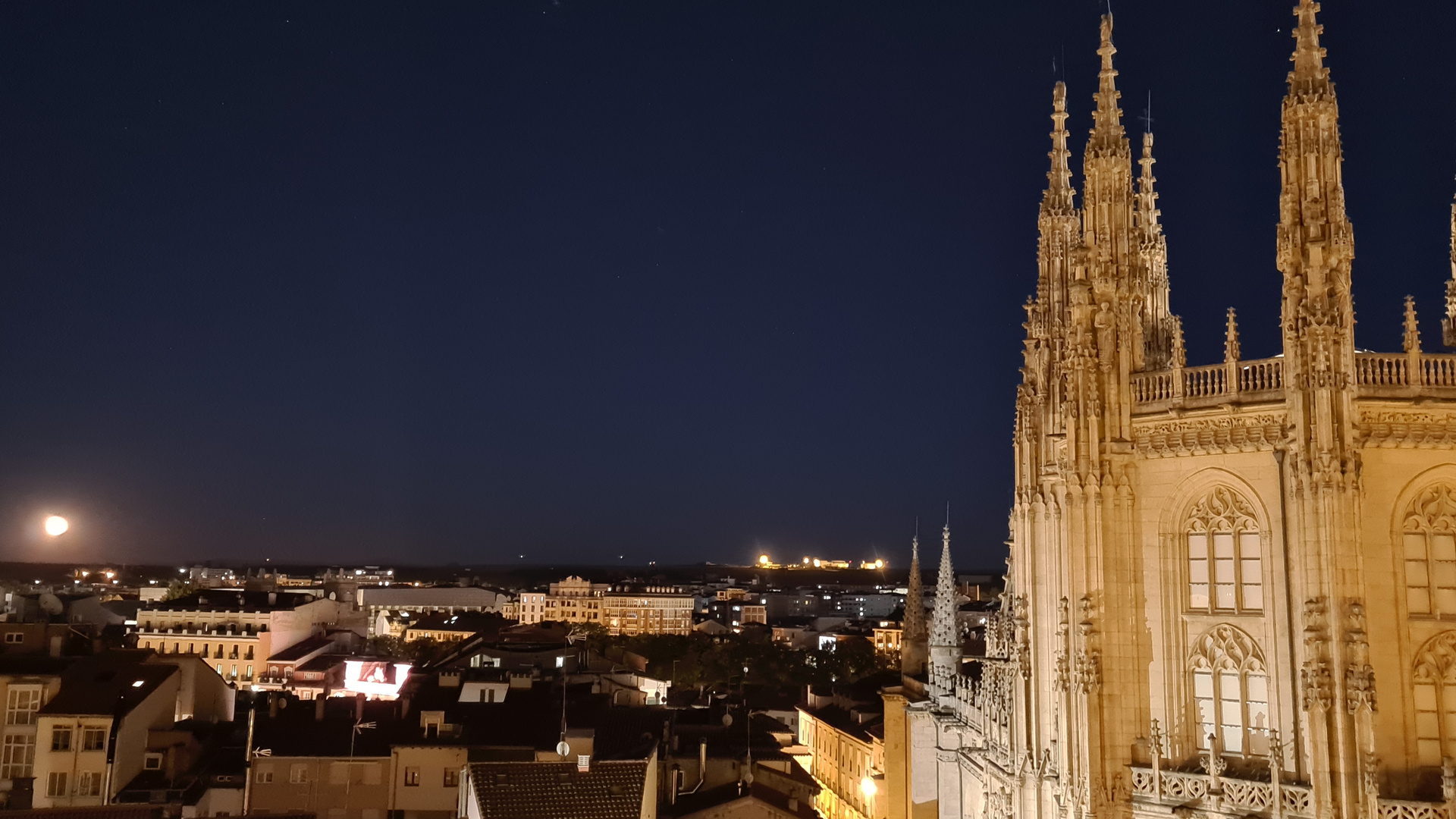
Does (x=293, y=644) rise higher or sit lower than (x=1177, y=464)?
lower

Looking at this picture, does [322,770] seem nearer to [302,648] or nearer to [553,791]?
[553,791]

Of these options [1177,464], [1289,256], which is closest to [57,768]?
[1177,464]

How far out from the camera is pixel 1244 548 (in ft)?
85.0

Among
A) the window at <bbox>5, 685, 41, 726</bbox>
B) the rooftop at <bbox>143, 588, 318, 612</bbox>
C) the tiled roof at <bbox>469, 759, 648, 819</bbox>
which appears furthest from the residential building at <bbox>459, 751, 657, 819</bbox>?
the rooftop at <bbox>143, 588, 318, 612</bbox>

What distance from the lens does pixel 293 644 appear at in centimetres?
11844

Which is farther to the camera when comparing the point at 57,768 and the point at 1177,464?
the point at 57,768

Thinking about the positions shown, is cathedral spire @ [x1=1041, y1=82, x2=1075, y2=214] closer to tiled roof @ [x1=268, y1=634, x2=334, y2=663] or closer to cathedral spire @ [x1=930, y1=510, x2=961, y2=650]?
cathedral spire @ [x1=930, y1=510, x2=961, y2=650]

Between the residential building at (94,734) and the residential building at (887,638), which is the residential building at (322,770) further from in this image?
the residential building at (887,638)

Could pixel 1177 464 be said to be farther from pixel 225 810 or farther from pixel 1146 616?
pixel 225 810

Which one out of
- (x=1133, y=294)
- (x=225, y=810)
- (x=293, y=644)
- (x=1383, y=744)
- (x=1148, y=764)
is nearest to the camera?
(x=1383, y=744)

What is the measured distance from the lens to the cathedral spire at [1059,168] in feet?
105

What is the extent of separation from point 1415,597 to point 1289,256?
7.99 meters

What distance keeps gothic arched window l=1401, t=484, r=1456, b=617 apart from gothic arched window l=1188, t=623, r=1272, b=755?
3573 mm

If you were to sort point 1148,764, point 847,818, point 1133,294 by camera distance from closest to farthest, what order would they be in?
point 1148,764
point 1133,294
point 847,818
